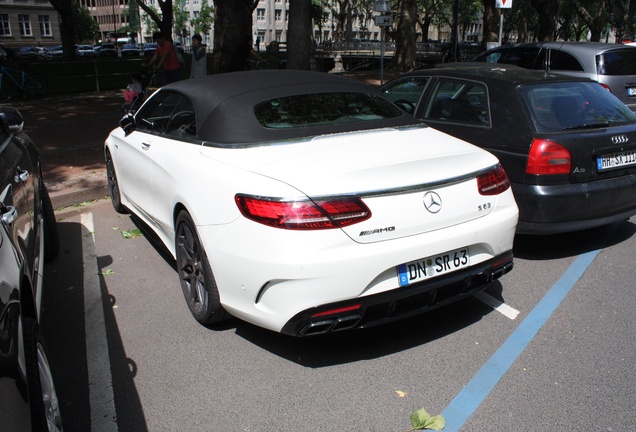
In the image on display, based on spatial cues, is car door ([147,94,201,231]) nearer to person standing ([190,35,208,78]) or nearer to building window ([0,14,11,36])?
person standing ([190,35,208,78])

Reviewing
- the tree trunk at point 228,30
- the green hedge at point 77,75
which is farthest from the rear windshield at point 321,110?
the green hedge at point 77,75

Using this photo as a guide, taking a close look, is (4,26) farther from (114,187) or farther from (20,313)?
(20,313)

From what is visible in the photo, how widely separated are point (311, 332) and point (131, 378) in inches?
43.9

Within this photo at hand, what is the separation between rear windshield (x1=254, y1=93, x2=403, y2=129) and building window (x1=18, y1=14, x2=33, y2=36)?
78778 millimetres

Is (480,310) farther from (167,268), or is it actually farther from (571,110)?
(167,268)

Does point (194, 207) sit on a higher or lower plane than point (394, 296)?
higher

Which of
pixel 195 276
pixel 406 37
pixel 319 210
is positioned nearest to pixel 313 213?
pixel 319 210

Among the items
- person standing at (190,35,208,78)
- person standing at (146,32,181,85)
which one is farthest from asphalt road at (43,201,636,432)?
person standing at (190,35,208,78)

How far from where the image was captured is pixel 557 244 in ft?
19.1

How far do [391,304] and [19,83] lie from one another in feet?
53.6

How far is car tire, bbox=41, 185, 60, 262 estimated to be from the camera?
5.22m

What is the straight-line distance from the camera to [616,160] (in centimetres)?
516

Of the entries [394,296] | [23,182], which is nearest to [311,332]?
[394,296]

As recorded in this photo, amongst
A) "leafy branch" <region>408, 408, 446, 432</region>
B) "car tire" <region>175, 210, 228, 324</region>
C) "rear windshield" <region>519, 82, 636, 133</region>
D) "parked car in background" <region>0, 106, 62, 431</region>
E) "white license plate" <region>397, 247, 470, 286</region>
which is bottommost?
"leafy branch" <region>408, 408, 446, 432</region>
